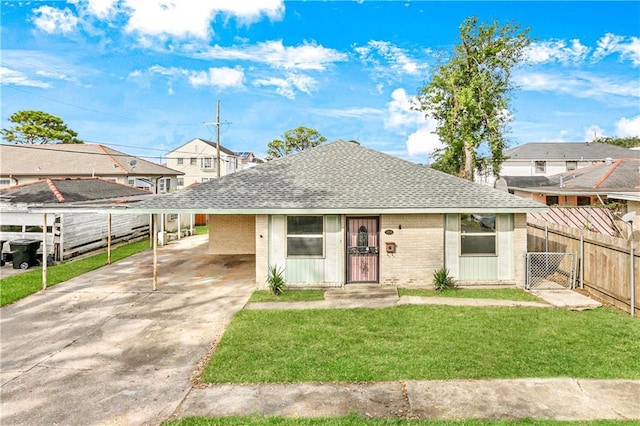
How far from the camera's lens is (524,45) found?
27031 millimetres

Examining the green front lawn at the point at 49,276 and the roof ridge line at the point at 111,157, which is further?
the roof ridge line at the point at 111,157

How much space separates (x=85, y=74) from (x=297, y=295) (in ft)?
126

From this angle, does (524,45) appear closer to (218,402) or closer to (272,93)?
(218,402)

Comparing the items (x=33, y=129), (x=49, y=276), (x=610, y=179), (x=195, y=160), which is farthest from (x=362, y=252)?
(x=33, y=129)

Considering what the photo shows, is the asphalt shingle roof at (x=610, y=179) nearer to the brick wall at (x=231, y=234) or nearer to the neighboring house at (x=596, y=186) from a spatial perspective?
the neighboring house at (x=596, y=186)

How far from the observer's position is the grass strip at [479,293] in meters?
10.6

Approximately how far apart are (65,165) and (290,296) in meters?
29.9

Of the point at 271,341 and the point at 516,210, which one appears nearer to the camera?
the point at 271,341

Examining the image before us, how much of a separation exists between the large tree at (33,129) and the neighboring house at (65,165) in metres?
19.1

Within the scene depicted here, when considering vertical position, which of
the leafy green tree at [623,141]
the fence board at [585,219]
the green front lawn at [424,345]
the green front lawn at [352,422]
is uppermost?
the leafy green tree at [623,141]

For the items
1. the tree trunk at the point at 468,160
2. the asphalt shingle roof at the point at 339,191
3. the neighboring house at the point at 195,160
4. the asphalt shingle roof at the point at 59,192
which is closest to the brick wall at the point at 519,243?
the asphalt shingle roof at the point at 339,191

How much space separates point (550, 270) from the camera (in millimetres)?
12453

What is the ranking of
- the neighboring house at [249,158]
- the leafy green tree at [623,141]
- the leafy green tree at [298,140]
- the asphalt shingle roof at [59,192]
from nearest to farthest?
the asphalt shingle roof at [59,192], the leafy green tree at [298,140], the neighboring house at [249,158], the leafy green tree at [623,141]

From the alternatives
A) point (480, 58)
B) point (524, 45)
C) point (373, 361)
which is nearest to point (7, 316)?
→ point (373, 361)
